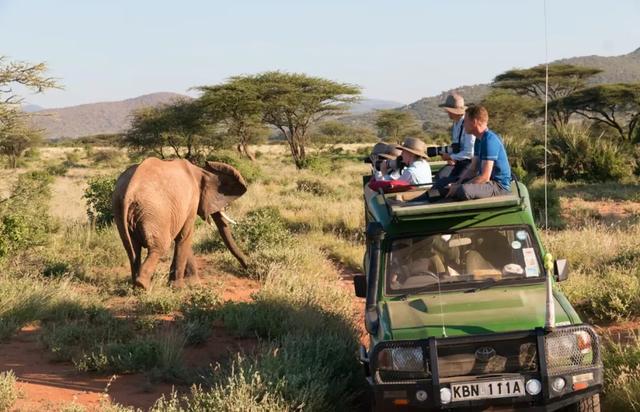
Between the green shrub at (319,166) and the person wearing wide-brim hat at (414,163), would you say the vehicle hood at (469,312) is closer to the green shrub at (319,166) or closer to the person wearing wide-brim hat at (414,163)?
the person wearing wide-brim hat at (414,163)

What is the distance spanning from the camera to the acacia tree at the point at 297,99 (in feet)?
113

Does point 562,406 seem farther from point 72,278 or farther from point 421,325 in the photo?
point 72,278

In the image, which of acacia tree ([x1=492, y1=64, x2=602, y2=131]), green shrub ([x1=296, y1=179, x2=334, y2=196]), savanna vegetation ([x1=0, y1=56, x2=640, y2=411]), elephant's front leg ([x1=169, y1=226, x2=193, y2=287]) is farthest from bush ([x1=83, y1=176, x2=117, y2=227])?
acacia tree ([x1=492, y1=64, x2=602, y2=131])

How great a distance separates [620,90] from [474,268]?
35.7 metres

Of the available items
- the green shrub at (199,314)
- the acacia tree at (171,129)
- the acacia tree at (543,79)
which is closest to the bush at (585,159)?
the green shrub at (199,314)

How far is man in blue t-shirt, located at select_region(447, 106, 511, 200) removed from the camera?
505 centimetres

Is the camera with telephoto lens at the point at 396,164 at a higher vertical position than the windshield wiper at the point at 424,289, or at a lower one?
higher

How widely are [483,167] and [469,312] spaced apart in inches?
53.8

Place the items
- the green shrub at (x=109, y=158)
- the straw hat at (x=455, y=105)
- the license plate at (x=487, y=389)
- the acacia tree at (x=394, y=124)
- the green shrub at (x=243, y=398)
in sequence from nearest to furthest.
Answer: the license plate at (x=487, y=389) → the green shrub at (x=243, y=398) → the straw hat at (x=455, y=105) → the green shrub at (x=109, y=158) → the acacia tree at (x=394, y=124)

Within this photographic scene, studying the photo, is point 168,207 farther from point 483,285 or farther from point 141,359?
point 483,285

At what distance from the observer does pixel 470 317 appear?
446 cm

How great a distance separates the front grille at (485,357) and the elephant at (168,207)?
5.27 m

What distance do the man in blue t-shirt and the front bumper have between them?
3.77 feet

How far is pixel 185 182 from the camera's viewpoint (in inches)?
391
